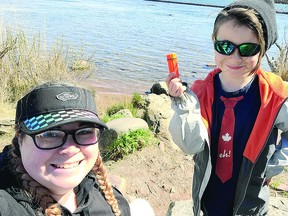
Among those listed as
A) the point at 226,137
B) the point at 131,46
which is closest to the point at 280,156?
the point at 226,137

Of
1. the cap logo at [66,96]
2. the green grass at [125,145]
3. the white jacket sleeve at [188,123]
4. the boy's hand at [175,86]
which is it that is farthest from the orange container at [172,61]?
the green grass at [125,145]

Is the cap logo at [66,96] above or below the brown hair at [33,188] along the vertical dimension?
above

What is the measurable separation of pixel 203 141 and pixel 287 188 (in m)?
2.55

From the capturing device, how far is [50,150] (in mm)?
1604

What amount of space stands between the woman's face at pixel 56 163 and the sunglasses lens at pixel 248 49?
104 cm

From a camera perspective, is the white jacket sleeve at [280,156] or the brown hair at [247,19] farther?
the white jacket sleeve at [280,156]

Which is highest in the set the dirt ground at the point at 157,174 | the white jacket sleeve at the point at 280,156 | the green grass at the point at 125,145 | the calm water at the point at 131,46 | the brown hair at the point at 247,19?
the brown hair at the point at 247,19

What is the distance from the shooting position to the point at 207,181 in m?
2.39

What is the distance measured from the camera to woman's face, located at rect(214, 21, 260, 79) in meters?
2.20

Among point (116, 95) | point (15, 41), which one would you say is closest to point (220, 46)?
point (15, 41)

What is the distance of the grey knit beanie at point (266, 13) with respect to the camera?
2.22 meters

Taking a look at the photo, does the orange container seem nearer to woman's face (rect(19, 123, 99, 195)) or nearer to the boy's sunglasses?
the boy's sunglasses

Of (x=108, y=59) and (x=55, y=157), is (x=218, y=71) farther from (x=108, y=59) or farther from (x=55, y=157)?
(x=108, y=59)

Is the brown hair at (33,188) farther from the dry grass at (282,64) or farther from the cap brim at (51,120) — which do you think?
the dry grass at (282,64)
